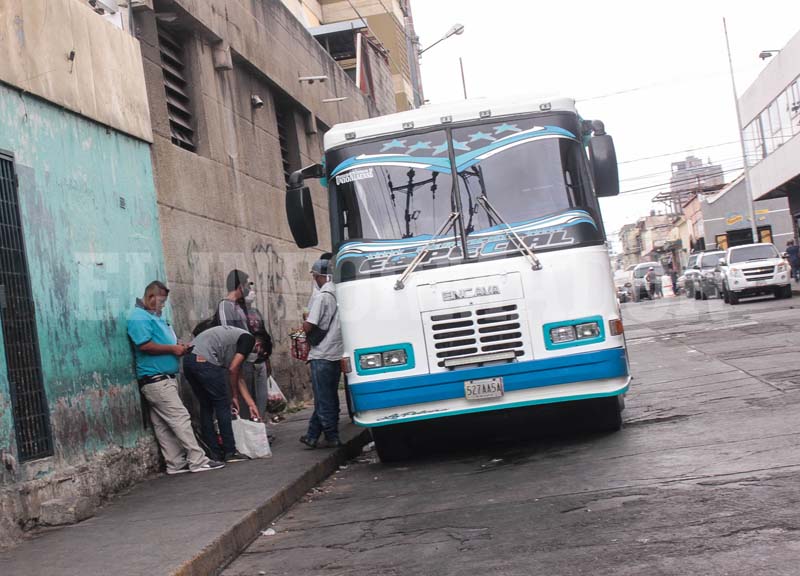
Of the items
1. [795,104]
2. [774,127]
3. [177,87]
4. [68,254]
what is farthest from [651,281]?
[68,254]

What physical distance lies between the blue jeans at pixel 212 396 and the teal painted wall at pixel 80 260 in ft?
1.87

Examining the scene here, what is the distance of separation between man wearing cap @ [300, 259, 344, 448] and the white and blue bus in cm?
104

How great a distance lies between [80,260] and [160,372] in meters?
1.33

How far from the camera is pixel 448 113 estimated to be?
9.13 meters

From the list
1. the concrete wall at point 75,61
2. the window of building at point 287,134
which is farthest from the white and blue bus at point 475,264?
the window of building at point 287,134

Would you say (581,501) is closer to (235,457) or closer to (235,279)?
(235,457)

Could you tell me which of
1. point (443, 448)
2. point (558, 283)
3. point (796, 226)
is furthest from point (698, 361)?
point (796, 226)

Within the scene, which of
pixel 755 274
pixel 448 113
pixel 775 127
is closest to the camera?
pixel 448 113

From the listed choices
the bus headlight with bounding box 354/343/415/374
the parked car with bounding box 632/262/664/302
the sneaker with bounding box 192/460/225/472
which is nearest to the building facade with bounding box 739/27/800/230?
the parked car with bounding box 632/262/664/302

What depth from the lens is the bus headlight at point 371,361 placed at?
28.6ft

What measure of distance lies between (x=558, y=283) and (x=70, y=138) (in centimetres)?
435

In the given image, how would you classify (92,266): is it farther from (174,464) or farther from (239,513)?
(239,513)

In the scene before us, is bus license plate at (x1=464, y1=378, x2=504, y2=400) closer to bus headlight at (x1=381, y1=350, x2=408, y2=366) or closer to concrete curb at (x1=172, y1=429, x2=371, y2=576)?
bus headlight at (x1=381, y1=350, x2=408, y2=366)

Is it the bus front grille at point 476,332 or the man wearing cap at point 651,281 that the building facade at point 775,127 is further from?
the bus front grille at point 476,332
